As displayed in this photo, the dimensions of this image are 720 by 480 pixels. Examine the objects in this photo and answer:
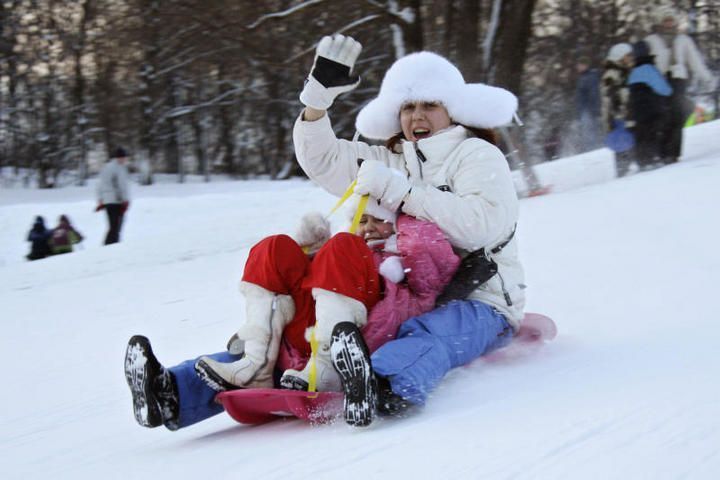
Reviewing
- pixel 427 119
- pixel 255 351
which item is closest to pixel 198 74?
pixel 427 119

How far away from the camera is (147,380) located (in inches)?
103

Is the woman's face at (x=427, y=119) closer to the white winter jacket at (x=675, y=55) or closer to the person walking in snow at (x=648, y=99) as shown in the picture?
the person walking in snow at (x=648, y=99)

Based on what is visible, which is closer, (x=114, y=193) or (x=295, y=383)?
(x=295, y=383)

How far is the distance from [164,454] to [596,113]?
9066mm

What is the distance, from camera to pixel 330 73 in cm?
312

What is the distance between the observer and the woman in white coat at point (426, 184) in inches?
99.6

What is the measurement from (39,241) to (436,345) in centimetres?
870

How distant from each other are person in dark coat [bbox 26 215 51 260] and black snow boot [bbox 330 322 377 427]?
881 cm

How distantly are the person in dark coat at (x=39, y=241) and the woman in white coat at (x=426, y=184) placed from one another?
25.6 feet

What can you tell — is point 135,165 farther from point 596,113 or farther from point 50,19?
point 596,113

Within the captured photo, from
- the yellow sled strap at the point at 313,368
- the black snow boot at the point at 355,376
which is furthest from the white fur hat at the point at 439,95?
the black snow boot at the point at 355,376

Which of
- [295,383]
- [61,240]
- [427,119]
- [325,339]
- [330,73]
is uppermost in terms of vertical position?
[330,73]

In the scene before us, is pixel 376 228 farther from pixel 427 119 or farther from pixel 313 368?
pixel 313 368

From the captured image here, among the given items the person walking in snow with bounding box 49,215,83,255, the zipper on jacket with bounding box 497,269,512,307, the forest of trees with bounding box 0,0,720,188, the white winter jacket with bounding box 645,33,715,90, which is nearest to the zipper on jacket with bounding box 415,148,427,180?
the zipper on jacket with bounding box 497,269,512,307
